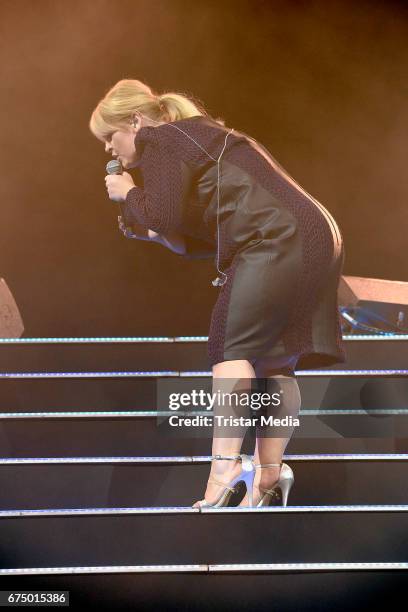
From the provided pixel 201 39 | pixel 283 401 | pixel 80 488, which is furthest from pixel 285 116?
pixel 80 488

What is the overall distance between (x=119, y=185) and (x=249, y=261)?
0.56 m

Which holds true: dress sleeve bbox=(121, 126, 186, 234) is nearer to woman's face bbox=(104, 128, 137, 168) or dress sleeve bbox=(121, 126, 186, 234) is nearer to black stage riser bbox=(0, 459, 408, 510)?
woman's face bbox=(104, 128, 137, 168)

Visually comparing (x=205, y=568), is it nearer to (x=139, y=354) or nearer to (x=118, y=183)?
(x=139, y=354)

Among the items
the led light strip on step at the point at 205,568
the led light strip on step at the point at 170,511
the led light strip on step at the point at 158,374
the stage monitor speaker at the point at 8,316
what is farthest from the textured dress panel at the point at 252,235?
the stage monitor speaker at the point at 8,316

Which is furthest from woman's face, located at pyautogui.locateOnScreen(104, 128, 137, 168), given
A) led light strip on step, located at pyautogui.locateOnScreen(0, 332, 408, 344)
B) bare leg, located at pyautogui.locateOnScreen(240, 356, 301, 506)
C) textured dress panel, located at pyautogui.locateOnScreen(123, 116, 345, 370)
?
bare leg, located at pyautogui.locateOnScreen(240, 356, 301, 506)

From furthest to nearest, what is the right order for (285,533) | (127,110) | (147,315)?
1. (147,315)
2. (127,110)
3. (285,533)

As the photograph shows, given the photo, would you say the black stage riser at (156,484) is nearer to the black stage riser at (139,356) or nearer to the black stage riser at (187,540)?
the black stage riser at (187,540)

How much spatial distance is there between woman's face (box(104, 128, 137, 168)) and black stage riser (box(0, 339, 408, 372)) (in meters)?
0.64

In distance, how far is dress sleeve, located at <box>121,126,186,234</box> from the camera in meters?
2.47

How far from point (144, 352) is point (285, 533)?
0.83 m

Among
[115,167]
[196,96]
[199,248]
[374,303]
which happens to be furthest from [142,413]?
[196,96]

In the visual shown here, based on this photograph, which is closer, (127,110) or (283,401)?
(283,401)

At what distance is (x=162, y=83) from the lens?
3.29 metres

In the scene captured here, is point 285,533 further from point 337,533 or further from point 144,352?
point 144,352
